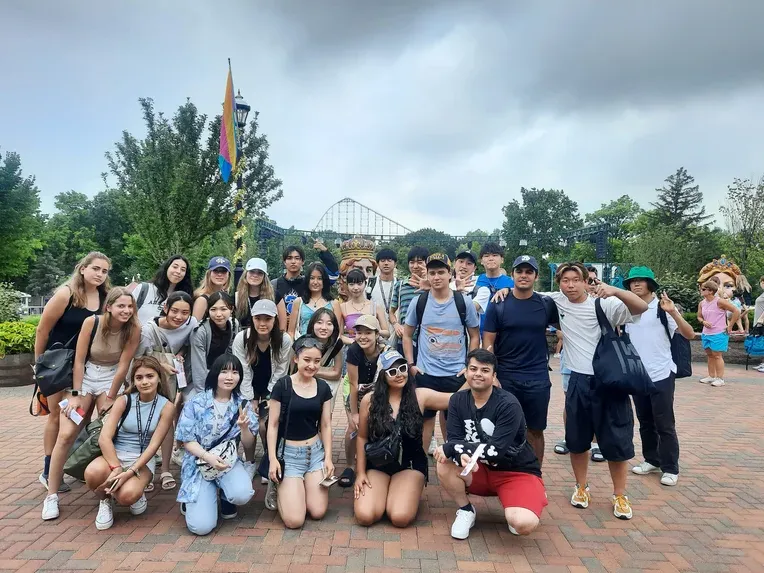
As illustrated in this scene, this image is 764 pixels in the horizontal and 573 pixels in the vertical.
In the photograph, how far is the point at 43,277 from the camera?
136 feet

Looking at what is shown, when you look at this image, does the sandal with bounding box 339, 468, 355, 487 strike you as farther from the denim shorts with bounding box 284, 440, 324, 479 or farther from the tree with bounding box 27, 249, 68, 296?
the tree with bounding box 27, 249, 68, 296

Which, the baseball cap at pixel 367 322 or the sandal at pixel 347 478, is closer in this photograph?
the baseball cap at pixel 367 322

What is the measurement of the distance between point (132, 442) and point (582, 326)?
3591 mm

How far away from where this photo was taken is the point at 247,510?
3.68 meters

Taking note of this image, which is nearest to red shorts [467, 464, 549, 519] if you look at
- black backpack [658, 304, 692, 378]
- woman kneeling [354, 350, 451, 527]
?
woman kneeling [354, 350, 451, 527]

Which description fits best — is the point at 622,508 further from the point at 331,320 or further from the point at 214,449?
the point at 214,449

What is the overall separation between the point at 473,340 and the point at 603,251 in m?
23.0

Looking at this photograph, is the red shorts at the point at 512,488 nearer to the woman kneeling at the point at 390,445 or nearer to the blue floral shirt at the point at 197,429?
the woman kneeling at the point at 390,445

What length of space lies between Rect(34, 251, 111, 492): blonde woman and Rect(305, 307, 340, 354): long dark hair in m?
1.74

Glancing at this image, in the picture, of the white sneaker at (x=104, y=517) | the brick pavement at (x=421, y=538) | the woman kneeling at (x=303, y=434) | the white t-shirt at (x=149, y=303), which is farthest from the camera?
the white t-shirt at (x=149, y=303)

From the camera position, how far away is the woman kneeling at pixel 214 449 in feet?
10.9

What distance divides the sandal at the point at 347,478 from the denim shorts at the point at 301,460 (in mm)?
508

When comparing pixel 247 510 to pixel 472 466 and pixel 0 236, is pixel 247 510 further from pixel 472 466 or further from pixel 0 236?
pixel 0 236

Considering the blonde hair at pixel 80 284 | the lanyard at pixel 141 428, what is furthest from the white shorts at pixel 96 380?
the blonde hair at pixel 80 284
